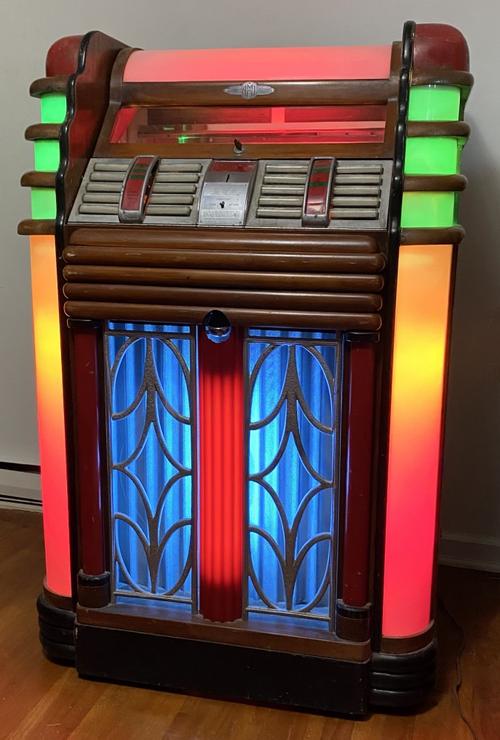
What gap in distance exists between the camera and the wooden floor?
1.49 metres

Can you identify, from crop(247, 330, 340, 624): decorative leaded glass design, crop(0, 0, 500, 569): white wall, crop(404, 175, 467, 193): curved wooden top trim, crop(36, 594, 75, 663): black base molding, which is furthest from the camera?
crop(0, 0, 500, 569): white wall

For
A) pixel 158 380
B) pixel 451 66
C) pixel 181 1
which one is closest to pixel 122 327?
pixel 158 380

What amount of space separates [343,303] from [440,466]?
378 mm

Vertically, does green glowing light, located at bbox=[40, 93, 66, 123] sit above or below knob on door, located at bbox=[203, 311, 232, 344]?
above

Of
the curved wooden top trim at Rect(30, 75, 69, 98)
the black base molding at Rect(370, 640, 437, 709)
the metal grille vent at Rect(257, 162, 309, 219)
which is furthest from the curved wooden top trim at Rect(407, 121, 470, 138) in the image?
the black base molding at Rect(370, 640, 437, 709)

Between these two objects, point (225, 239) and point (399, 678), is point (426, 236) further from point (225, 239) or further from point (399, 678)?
point (399, 678)

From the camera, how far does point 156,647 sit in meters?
1.58

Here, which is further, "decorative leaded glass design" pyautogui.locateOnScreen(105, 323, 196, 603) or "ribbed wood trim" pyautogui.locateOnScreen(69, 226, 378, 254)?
"decorative leaded glass design" pyautogui.locateOnScreen(105, 323, 196, 603)

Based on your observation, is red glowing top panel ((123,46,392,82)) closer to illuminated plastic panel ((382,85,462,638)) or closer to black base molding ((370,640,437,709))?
illuminated plastic panel ((382,85,462,638))

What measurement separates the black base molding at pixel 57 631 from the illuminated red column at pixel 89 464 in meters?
0.08

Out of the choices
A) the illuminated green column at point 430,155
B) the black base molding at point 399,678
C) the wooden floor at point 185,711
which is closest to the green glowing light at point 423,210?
the illuminated green column at point 430,155

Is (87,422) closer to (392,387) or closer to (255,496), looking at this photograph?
(255,496)

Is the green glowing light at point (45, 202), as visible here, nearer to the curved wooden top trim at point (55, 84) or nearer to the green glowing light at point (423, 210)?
the curved wooden top trim at point (55, 84)

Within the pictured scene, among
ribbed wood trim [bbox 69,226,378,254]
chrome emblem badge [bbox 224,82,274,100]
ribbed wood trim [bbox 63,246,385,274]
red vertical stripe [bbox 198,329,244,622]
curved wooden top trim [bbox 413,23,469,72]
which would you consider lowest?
red vertical stripe [bbox 198,329,244,622]
